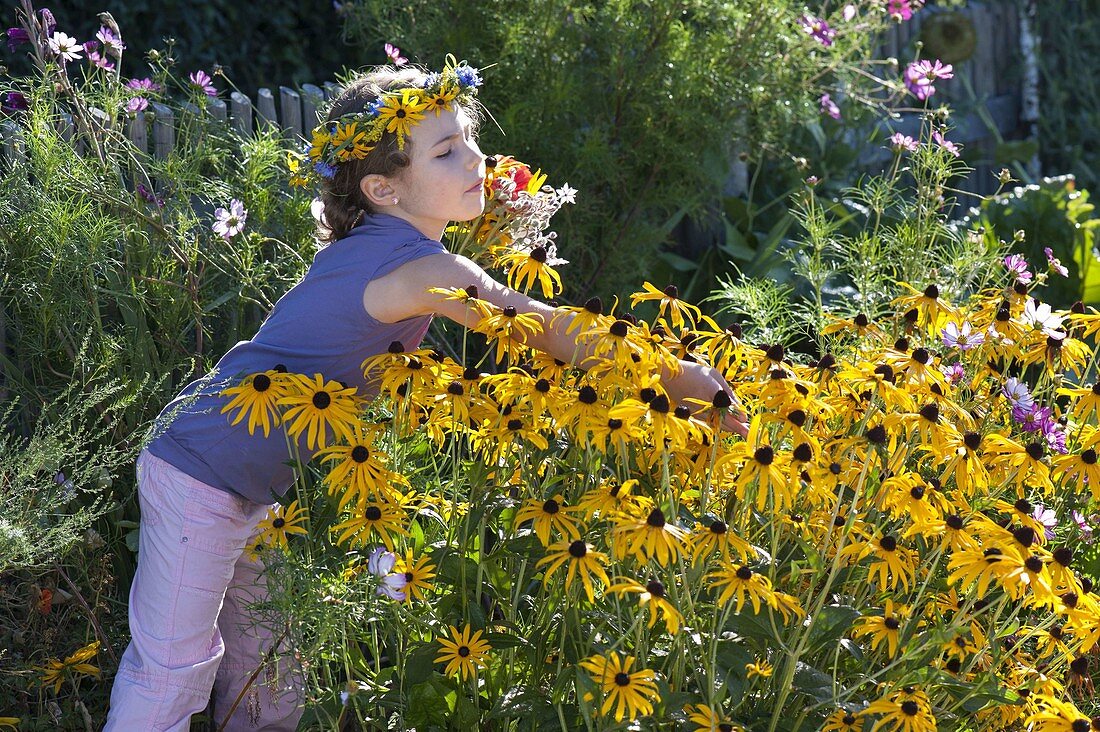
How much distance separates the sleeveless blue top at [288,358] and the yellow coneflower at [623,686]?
885 millimetres

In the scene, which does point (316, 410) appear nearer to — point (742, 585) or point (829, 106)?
point (742, 585)

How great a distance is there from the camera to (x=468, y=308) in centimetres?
208

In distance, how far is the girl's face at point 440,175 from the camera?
2.40 meters

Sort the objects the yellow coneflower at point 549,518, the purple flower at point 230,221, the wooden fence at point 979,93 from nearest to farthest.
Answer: the yellow coneflower at point 549,518, the purple flower at point 230,221, the wooden fence at point 979,93

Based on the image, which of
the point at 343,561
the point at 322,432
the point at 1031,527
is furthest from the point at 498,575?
the point at 1031,527

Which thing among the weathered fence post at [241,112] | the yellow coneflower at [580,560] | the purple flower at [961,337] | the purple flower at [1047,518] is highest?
the purple flower at [961,337]

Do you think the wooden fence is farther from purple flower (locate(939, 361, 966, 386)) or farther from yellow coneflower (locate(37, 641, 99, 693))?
purple flower (locate(939, 361, 966, 386))

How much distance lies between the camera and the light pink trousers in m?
2.30

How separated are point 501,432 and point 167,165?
150 cm

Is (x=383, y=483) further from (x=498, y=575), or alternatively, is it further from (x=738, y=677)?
(x=738, y=677)

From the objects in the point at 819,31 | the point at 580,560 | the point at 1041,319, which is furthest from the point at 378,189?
the point at 819,31

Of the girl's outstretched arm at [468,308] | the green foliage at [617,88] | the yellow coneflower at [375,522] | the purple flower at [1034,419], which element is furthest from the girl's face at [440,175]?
the green foliage at [617,88]

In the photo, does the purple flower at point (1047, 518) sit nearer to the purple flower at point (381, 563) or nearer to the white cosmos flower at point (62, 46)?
the purple flower at point (381, 563)

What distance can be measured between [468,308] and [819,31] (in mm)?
2649
